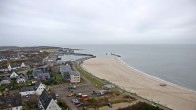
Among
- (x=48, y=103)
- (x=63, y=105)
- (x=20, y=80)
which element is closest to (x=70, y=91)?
(x=63, y=105)

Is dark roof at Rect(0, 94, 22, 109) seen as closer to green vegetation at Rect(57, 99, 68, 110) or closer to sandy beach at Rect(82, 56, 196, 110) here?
green vegetation at Rect(57, 99, 68, 110)

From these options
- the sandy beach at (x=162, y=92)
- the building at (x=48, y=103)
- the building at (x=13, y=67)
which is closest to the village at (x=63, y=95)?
the building at (x=48, y=103)

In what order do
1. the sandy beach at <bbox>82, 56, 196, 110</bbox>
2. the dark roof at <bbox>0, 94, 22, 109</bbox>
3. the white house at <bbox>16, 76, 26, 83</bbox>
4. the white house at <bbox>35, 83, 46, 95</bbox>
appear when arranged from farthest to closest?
the white house at <bbox>16, 76, 26, 83</bbox>, the white house at <bbox>35, 83, 46, 95</bbox>, the sandy beach at <bbox>82, 56, 196, 110</bbox>, the dark roof at <bbox>0, 94, 22, 109</bbox>

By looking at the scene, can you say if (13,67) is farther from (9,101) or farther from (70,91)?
(9,101)

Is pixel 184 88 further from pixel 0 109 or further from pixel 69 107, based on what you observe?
pixel 0 109

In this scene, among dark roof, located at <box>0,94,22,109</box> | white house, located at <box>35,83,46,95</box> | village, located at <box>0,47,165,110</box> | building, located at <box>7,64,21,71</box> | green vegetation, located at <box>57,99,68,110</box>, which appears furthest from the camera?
building, located at <box>7,64,21,71</box>

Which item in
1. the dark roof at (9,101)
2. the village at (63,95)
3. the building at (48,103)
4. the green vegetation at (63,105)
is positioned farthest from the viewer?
the green vegetation at (63,105)

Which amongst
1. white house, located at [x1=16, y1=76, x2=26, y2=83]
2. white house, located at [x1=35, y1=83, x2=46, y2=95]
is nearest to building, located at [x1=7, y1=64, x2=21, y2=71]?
white house, located at [x1=16, y1=76, x2=26, y2=83]

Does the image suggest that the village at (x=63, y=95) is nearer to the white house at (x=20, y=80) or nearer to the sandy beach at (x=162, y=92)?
the white house at (x=20, y=80)

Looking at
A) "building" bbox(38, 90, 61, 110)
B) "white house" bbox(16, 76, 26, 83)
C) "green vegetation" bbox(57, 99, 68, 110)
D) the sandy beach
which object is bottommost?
the sandy beach

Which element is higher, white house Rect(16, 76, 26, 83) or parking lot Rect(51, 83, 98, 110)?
white house Rect(16, 76, 26, 83)

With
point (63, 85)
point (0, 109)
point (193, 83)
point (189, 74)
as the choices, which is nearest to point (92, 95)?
point (63, 85)
